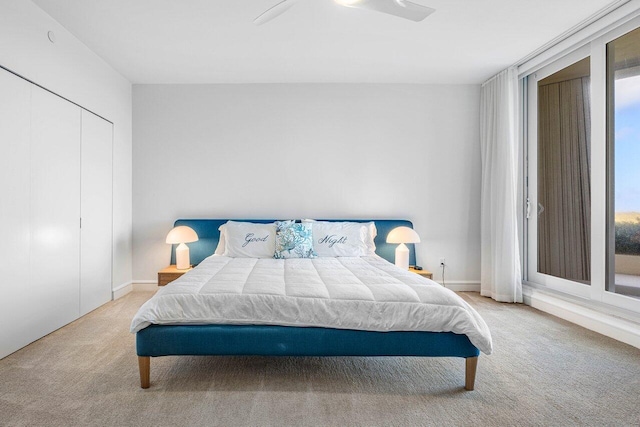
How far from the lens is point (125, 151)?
429 cm

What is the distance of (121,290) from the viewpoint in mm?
4180

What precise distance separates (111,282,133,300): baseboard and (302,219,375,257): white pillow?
2.35m

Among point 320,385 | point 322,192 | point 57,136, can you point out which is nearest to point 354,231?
point 322,192

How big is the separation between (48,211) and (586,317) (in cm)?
468

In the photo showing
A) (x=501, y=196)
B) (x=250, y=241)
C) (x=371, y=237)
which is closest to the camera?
(x=250, y=241)

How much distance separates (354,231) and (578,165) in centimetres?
229

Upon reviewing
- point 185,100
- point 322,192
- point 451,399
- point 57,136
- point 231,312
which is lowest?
point 451,399

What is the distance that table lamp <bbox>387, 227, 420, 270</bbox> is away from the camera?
12.9 ft

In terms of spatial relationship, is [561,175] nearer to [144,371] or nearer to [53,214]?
[144,371]

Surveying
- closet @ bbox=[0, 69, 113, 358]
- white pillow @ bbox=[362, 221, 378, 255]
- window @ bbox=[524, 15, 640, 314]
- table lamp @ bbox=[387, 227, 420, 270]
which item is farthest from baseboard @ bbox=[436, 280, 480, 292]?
closet @ bbox=[0, 69, 113, 358]

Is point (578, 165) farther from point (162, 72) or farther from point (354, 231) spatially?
point (162, 72)

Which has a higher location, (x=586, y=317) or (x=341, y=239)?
(x=341, y=239)

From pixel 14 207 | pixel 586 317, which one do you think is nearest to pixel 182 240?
pixel 14 207

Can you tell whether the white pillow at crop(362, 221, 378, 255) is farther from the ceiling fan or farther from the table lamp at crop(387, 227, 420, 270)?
the ceiling fan
